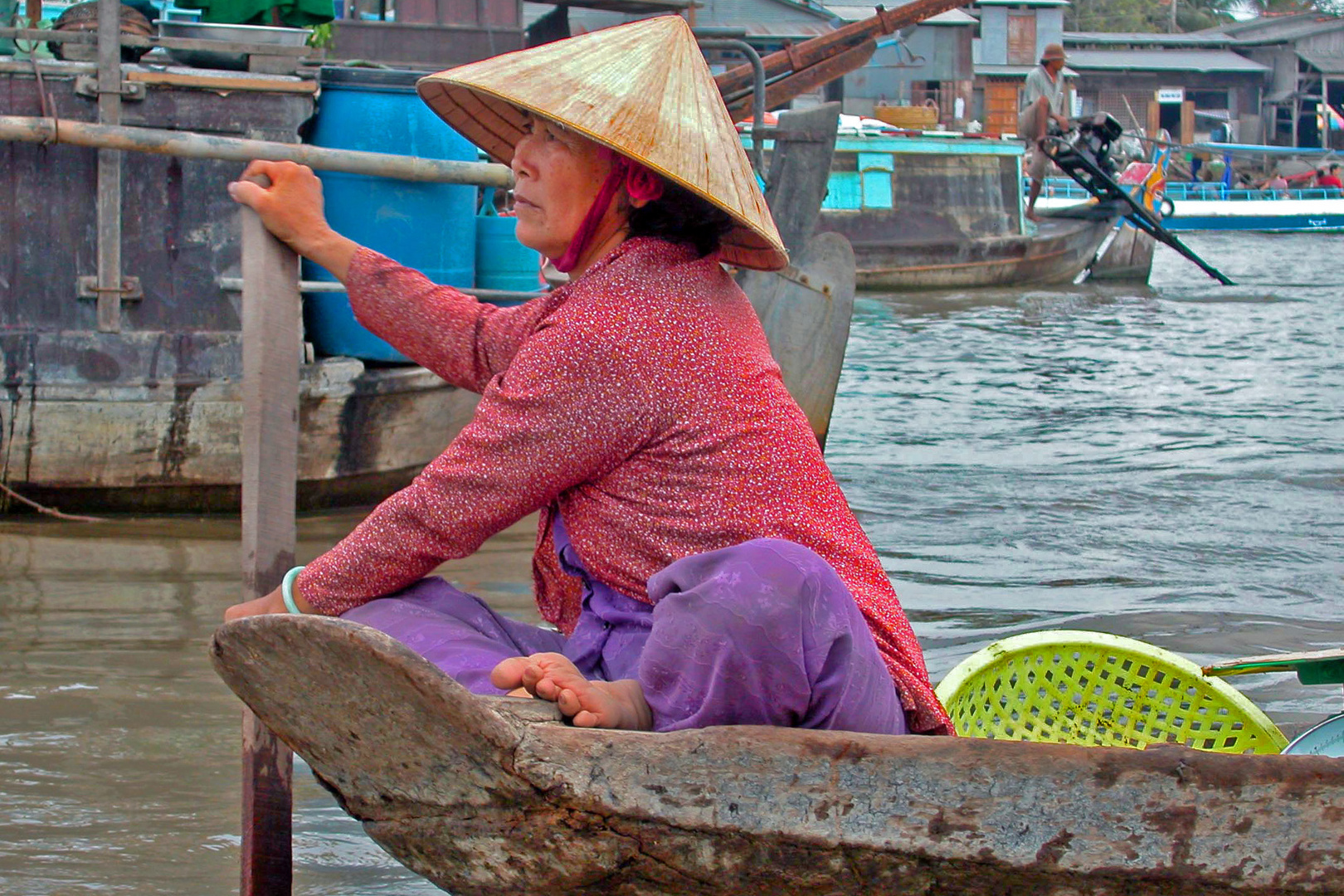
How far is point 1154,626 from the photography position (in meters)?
4.21

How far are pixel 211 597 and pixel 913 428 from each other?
434 centimetres

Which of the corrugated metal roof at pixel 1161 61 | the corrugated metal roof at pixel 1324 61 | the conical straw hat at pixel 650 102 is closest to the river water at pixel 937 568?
the conical straw hat at pixel 650 102

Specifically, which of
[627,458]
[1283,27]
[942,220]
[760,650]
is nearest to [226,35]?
[627,458]

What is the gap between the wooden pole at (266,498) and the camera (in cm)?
202

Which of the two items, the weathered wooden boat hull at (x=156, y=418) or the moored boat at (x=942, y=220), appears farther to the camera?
the moored boat at (x=942, y=220)

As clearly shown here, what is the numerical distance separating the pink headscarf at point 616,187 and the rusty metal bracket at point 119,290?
2.79 m

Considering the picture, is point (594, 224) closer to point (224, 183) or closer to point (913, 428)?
point (224, 183)

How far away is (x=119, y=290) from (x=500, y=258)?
1.19m

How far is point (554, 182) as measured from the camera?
196cm

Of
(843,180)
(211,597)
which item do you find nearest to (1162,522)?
(211,597)

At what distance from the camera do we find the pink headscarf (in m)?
1.92

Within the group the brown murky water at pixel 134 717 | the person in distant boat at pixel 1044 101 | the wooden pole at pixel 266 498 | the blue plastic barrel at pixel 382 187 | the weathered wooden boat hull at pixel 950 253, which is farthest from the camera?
the weathered wooden boat hull at pixel 950 253

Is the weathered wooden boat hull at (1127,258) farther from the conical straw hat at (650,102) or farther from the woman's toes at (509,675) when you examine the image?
the woman's toes at (509,675)

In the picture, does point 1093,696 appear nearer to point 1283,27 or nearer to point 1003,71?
point 1003,71
